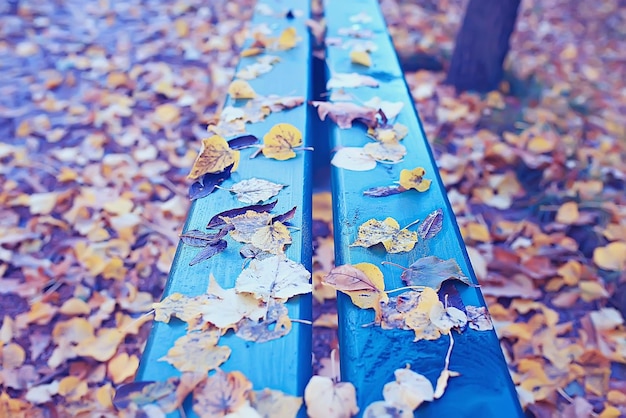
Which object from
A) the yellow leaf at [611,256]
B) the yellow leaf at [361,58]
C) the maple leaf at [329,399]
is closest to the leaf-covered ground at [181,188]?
the yellow leaf at [611,256]

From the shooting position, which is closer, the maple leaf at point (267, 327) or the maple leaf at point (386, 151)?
the maple leaf at point (267, 327)

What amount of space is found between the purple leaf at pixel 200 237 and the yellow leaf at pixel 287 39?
0.94 meters

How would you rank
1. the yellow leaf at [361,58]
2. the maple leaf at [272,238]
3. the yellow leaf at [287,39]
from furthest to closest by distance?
1. the yellow leaf at [287,39]
2. the yellow leaf at [361,58]
3. the maple leaf at [272,238]

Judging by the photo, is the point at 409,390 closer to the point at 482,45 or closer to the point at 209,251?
the point at 209,251

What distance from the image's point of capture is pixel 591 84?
296cm

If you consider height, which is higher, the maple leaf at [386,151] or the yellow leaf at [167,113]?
the maple leaf at [386,151]

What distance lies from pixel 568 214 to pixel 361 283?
1404mm

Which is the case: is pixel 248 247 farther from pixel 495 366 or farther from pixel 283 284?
pixel 495 366

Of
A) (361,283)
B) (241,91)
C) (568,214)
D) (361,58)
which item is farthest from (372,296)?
(568,214)

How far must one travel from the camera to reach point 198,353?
0.79 metres

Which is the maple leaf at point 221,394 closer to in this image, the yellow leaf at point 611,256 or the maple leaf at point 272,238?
the maple leaf at point 272,238

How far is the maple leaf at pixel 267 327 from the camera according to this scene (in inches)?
32.3

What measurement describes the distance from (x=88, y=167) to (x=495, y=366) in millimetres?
1910

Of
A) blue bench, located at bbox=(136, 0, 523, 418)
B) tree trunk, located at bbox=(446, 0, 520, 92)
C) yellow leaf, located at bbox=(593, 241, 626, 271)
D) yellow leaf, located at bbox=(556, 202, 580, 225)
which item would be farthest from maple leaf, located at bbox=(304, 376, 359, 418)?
tree trunk, located at bbox=(446, 0, 520, 92)
